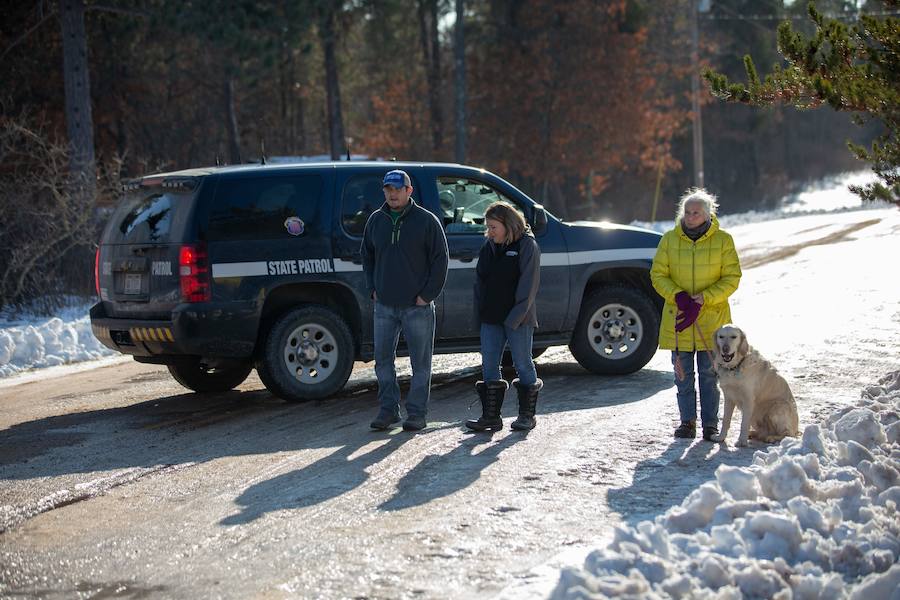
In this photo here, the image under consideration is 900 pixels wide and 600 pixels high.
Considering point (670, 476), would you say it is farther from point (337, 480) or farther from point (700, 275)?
point (337, 480)

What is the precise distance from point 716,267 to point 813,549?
3414mm

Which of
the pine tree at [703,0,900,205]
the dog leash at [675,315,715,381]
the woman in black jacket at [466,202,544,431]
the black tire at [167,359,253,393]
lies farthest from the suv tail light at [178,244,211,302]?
the pine tree at [703,0,900,205]

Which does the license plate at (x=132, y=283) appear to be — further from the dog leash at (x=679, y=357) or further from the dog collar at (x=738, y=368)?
the dog collar at (x=738, y=368)

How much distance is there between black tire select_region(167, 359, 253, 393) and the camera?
10.8m

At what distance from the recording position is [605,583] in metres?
4.57

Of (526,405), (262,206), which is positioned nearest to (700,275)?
(526,405)

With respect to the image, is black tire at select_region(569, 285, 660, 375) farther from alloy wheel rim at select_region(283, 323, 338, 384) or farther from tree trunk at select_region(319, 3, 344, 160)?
tree trunk at select_region(319, 3, 344, 160)

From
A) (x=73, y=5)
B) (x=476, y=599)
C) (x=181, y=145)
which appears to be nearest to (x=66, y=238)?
(x=73, y=5)

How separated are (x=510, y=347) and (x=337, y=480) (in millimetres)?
2087

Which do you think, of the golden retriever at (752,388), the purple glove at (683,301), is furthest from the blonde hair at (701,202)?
the golden retriever at (752,388)

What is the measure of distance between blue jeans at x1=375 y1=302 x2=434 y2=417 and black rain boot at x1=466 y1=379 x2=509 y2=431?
1.38 feet

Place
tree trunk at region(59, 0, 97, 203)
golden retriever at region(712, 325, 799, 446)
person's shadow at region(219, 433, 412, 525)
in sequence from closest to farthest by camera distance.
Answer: person's shadow at region(219, 433, 412, 525), golden retriever at region(712, 325, 799, 446), tree trunk at region(59, 0, 97, 203)

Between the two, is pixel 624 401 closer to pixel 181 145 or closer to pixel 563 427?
pixel 563 427

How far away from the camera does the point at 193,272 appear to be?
9.56 metres
